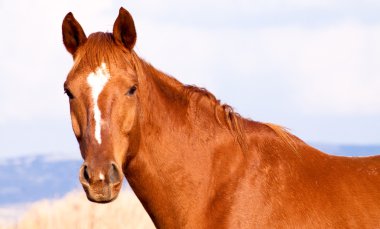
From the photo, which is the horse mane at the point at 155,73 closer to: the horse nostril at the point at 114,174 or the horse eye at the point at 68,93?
the horse eye at the point at 68,93

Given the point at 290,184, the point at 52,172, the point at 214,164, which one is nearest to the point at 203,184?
the point at 214,164

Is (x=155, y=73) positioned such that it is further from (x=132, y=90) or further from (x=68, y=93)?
(x=68, y=93)

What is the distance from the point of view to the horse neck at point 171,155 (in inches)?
294

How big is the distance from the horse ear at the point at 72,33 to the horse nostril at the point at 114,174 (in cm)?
116

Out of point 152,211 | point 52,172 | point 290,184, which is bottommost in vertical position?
point 52,172

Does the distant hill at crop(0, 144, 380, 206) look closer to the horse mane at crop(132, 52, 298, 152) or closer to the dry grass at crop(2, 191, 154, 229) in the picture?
the dry grass at crop(2, 191, 154, 229)

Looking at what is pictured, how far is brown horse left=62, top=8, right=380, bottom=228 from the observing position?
7090mm

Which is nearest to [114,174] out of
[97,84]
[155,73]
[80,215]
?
[97,84]

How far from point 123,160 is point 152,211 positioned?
2.05 ft

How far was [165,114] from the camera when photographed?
7645 mm

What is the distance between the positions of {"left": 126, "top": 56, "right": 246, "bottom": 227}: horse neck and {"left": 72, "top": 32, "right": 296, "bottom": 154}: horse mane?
0.04 meters

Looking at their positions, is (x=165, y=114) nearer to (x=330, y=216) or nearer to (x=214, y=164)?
(x=214, y=164)

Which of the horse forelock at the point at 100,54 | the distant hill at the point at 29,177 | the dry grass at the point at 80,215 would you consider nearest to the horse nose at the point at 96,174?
the horse forelock at the point at 100,54

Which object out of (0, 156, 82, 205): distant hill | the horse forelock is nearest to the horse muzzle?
the horse forelock
